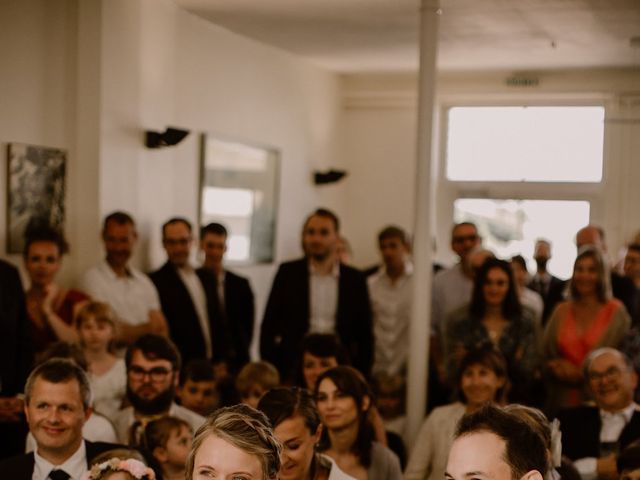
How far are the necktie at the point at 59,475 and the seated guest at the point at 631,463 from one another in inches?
70.6

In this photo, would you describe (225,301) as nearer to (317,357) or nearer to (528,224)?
(317,357)

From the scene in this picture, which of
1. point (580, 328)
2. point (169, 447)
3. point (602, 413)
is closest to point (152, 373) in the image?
point (169, 447)

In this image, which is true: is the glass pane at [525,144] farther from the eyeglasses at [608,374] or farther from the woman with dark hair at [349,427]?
the woman with dark hair at [349,427]

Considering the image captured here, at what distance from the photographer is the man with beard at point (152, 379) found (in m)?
4.29

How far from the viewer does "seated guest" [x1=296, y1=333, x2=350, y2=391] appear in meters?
4.93

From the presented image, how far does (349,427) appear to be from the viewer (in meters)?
4.09

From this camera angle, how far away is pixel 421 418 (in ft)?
17.8

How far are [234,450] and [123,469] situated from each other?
876 millimetres

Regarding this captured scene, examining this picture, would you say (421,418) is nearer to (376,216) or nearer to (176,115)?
(176,115)

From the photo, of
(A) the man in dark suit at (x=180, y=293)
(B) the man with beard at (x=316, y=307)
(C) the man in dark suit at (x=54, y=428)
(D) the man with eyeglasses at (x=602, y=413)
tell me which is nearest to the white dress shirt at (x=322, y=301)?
(B) the man with beard at (x=316, y=307)

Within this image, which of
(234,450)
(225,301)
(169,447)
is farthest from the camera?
(225,301)

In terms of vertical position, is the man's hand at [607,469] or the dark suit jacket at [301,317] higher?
the dark suit jacket at [301,317]

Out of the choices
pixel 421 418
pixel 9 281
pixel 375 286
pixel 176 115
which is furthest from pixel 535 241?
pixel 9 281

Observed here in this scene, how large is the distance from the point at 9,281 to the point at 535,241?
18.4ft
